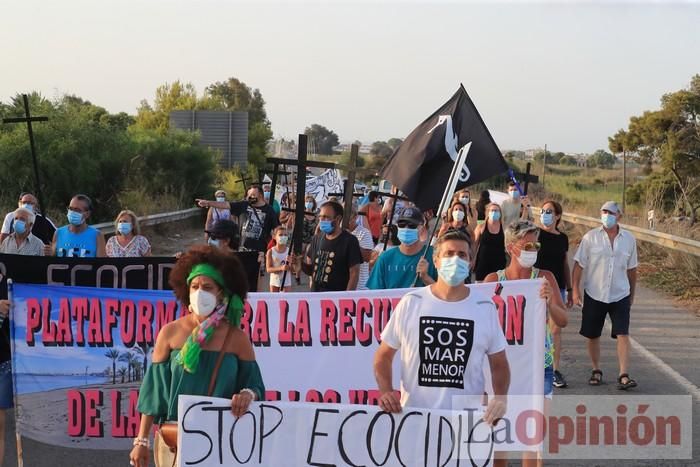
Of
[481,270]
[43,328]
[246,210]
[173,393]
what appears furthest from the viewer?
[246,210]

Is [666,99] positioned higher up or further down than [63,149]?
higher up

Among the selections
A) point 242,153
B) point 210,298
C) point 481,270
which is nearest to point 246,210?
point 481,270

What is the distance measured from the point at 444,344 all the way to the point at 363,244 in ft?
22.6

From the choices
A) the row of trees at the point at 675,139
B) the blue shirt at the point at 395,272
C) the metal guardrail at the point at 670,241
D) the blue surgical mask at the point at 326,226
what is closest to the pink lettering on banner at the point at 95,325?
the blue shirt at the point at 395,272

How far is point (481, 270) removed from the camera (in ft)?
31.7

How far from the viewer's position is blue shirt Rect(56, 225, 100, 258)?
305 inches

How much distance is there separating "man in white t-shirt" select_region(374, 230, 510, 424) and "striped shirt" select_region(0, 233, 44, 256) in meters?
4.41

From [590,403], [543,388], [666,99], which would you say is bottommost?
[590,403]

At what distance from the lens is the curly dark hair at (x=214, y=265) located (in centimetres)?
414

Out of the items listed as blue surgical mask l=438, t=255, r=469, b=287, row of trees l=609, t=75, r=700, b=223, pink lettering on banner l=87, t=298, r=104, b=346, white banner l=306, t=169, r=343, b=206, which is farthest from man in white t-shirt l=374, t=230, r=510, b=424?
row of trees l=609, t=75, r=700, b=223

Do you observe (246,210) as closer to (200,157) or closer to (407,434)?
(407,434)

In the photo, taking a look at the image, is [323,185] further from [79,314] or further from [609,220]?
[79,314]

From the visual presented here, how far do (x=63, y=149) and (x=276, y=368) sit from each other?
Answer: 57.0ft

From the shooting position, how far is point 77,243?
307 inches
